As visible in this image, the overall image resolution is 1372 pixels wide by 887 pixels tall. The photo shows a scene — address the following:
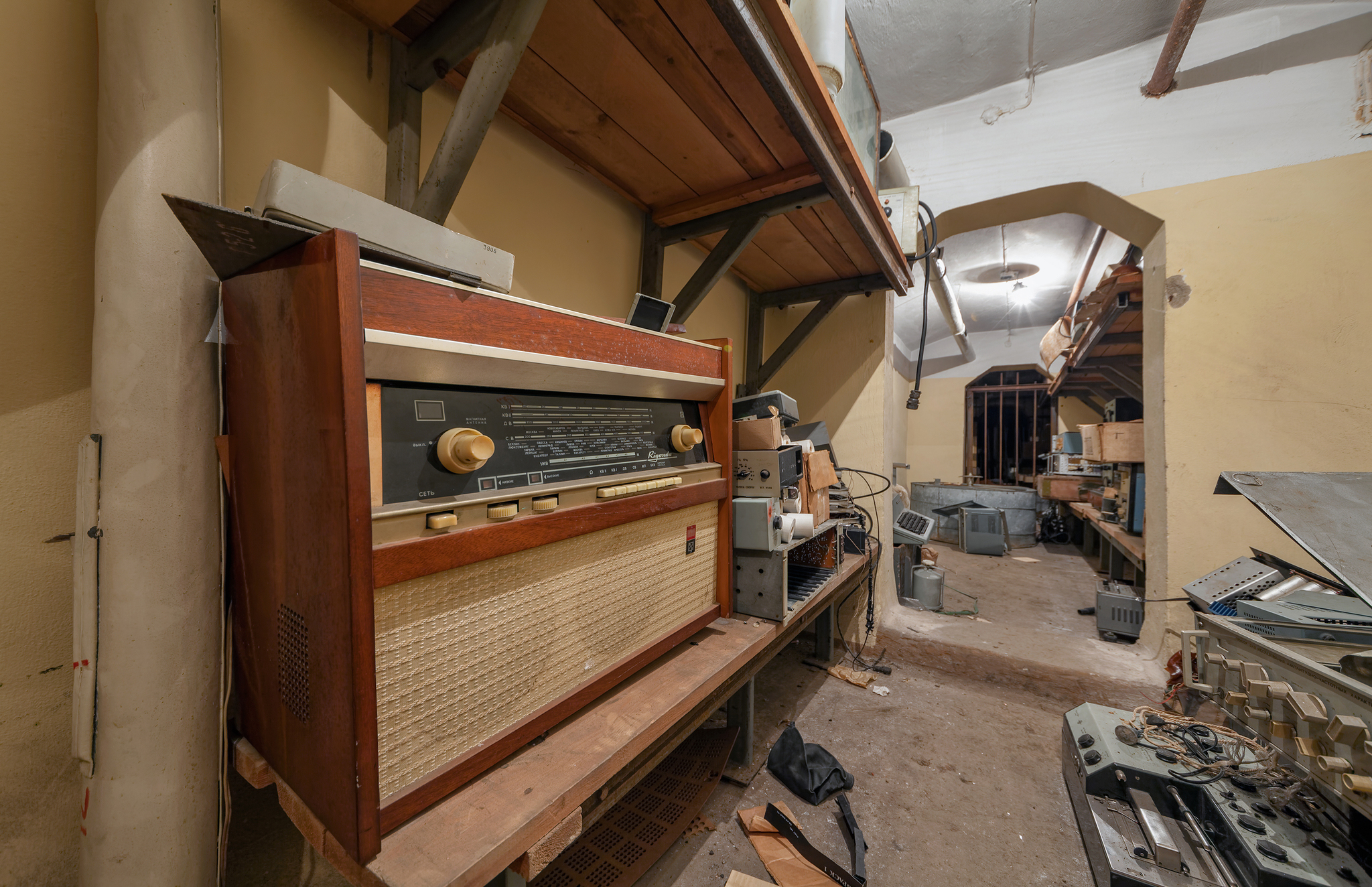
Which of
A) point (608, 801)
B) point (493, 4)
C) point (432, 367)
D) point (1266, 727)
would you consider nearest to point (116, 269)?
point (432, 367)

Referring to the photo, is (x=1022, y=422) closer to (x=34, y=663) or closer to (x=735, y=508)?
(x=735, y=508)

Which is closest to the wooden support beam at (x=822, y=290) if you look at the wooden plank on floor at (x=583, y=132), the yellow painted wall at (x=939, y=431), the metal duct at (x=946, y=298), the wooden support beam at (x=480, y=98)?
the wooden plank on floor at (x=583, y=132)

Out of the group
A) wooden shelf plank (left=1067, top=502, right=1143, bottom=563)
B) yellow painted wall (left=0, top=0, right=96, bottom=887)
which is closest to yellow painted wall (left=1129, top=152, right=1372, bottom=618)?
wooden shelf plank (left=1067, top=502, right=1143, bottom=563)

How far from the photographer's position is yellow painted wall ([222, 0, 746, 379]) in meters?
0.84

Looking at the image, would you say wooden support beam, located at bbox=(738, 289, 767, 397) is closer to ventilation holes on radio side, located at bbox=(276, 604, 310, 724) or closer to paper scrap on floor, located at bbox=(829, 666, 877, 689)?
paper scrap on floor, located at bbox=(829, 666, 877, 689)

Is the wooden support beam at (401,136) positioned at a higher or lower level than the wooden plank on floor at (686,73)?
lower

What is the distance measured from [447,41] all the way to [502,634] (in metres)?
1.17

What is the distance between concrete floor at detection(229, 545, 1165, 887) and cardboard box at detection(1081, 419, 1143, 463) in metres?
1.35

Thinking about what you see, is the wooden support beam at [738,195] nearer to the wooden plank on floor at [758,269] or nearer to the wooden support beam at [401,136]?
the wooden plank on floor at [758,269]

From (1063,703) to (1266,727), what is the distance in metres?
1.16

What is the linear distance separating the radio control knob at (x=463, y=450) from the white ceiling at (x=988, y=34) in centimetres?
281

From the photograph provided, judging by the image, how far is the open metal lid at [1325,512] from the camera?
3.22 ft

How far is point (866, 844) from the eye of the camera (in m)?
1.38

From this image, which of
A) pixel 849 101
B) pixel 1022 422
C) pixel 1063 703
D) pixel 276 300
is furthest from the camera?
pixel 1022 422
